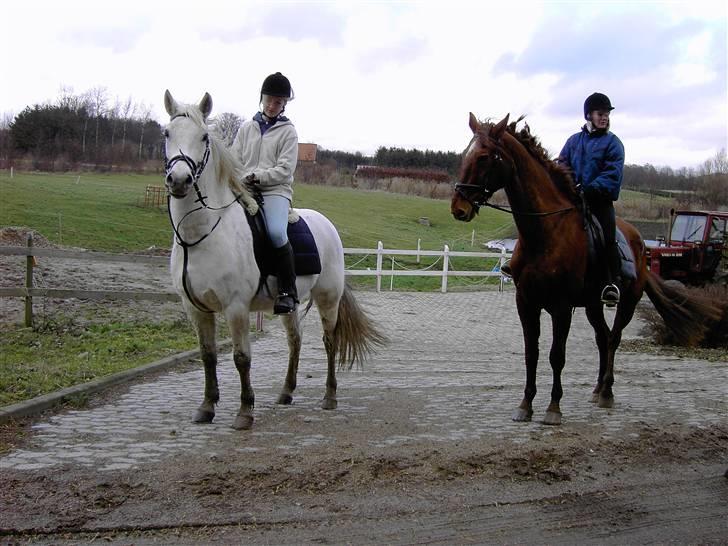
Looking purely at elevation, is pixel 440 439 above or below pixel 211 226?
below

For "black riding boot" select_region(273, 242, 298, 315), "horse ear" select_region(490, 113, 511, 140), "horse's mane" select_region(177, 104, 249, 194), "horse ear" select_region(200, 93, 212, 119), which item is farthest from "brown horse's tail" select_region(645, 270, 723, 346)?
"horse ear" select_region(200, 93, 212, 119)

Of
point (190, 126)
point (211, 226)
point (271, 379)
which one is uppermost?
point (190, 126)

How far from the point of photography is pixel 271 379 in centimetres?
901

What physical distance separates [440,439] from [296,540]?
2.34 meters

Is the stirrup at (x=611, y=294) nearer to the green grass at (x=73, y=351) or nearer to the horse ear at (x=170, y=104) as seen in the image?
the horse ear at (x=170, y=104)

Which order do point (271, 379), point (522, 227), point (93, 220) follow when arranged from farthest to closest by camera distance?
point (93, 220) → point (271, 379) → point (522, 227)

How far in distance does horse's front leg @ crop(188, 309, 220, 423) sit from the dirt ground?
18cm

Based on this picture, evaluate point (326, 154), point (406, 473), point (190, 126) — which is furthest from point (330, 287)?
point (326, 154)

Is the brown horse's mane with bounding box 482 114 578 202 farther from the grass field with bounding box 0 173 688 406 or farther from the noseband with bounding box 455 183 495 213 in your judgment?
the grass field with bounding box 0 173 688 406

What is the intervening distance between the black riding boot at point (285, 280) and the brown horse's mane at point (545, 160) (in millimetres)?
2468

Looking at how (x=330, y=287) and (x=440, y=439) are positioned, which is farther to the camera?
(x=330, y=287)

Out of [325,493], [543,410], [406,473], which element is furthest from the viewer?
[543,410]

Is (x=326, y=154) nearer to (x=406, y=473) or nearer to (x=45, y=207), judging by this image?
(x=45, y=207)

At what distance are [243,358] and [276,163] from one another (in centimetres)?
189
